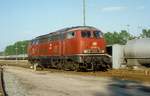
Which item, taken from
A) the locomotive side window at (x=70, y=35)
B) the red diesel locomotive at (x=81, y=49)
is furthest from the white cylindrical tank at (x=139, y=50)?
the locomotive side window at (x=70, y=35)

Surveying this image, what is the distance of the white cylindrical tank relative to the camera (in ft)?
97.2

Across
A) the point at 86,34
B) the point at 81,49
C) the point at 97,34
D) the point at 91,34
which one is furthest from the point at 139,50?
the point at 81,49

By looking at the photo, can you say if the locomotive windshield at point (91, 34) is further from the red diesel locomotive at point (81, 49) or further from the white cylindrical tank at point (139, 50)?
the white cylindrical tank at point (139, 50)

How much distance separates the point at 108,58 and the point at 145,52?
3.22m

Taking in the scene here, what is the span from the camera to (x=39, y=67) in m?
44.5

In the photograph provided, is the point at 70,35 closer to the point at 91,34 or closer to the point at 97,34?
the point at 91,34

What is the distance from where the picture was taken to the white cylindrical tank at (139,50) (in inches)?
1166

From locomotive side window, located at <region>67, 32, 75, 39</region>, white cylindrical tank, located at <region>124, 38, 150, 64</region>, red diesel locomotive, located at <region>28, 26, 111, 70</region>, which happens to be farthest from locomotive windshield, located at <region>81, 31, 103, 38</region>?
white cylindrical tank, located at <region>124, 38, 150, 64</region>

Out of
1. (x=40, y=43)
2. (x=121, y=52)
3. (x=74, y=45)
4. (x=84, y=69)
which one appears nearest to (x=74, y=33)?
(x=74, y=45)

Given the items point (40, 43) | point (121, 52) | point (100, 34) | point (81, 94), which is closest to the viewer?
point (81, 94)

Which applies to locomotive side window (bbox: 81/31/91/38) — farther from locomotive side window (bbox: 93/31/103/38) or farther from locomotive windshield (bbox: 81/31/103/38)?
locomotive side window (bbox: 93/31/103/38)

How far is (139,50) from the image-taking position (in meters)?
30.4

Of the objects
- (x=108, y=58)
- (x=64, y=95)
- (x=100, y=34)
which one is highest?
A: (x=100, y=34)

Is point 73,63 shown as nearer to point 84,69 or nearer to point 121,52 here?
point 84,69
